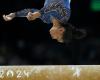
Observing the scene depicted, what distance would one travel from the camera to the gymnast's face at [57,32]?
3.52 m

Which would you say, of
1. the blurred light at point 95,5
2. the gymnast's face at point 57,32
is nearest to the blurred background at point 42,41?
the blurred light at point 95,5

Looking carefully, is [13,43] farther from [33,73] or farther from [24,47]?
[33,73]

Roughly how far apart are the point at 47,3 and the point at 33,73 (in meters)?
0.71

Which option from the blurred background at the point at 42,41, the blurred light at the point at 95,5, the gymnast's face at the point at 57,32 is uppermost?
the blurred light at the point at 95,5

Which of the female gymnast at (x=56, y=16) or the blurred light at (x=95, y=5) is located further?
the blurred light at (x=95, y=5)

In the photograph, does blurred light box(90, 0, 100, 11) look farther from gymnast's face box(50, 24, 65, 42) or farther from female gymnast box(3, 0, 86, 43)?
gymnast's face box(50, 24, 65, 42)

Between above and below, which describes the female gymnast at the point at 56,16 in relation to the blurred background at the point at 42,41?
above

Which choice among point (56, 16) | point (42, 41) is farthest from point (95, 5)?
point (42, 41)

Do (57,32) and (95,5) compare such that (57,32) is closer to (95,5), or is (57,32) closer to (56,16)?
(56,16)

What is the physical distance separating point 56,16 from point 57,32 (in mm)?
156

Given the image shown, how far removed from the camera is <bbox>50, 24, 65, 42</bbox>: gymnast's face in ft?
11.6

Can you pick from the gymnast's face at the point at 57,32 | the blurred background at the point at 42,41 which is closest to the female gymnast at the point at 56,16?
the gymnast's face at the point at 57,32

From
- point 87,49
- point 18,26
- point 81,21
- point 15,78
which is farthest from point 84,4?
point 15,78

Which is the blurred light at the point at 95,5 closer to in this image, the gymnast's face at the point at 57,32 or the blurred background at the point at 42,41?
the blurred background at the point at 42,41
